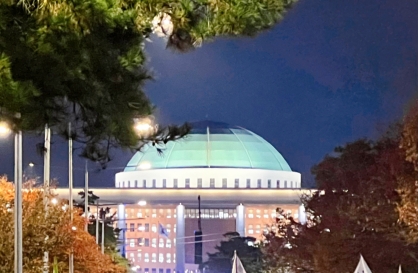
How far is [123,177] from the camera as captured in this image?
311ft

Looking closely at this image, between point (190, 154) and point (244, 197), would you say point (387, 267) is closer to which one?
point (244, 197)

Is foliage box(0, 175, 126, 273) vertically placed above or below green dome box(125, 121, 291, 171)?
below

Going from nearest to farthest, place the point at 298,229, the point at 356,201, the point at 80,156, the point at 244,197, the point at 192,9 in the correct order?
the point at 192,9
the point at 80,156
the point at 356,201
the point at 298,229
the point at 244,197

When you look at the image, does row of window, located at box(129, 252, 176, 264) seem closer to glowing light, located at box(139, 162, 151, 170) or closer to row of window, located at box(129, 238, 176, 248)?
row of window, located at box(129, 238, 176, 248)

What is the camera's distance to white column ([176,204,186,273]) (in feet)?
265

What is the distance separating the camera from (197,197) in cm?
7900

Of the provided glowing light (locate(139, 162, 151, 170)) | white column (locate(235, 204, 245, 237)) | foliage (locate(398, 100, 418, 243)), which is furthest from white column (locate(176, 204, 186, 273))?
foliage (locate(398, 100, 418, 243))

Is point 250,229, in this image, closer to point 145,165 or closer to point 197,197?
point 197,197

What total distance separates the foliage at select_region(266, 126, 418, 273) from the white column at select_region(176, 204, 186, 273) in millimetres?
48892

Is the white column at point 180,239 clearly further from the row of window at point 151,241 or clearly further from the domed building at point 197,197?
the row of window at point 151,241

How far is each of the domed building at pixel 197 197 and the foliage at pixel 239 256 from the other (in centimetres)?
1259

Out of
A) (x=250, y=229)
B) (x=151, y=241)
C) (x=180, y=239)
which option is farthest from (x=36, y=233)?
(x=151, y=241)

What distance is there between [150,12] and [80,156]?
5.41 ft

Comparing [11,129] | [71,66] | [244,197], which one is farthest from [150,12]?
[244,197]
